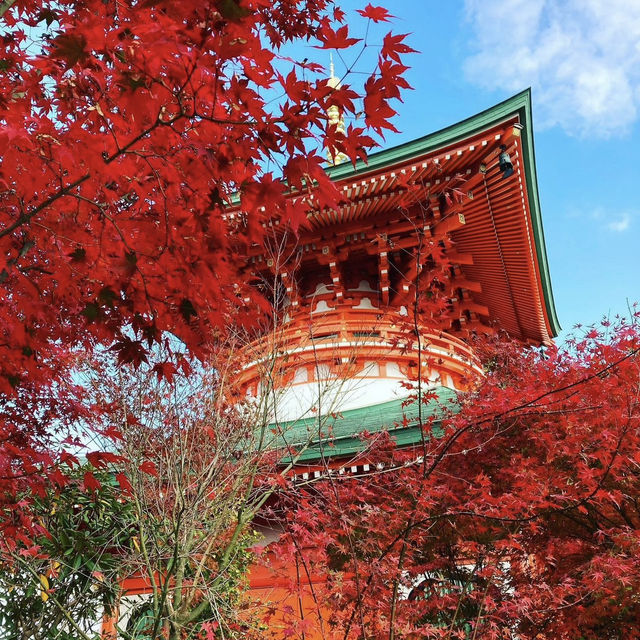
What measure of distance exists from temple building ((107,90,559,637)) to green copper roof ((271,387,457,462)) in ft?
0.09

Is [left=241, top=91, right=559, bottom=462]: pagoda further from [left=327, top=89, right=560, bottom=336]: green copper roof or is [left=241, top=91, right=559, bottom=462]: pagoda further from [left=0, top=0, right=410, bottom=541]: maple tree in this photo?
[left=0, top=0, right=410, bottom=541]: maple tree

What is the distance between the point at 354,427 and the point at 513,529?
3.24m

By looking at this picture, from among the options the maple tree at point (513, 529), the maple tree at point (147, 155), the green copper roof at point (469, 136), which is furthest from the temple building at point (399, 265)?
the maple tree at point (147, 155)

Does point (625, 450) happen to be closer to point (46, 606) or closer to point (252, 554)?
point (252, 554)

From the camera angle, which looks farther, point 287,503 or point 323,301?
point 323,301

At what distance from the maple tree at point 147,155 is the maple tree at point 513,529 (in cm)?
153

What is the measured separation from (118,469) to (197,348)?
330 cm

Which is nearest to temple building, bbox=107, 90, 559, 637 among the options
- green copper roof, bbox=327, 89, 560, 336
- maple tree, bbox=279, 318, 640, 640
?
green copper roof, bbox=327, 89, 560, 336

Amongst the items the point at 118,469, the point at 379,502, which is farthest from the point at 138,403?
the point at 379,502

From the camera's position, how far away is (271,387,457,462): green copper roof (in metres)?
5.39

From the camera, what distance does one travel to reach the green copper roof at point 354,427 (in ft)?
17.7

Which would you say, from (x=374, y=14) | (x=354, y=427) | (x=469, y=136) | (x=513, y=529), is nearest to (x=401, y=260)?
(x=469, y=136)

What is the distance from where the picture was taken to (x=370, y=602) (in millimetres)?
3430

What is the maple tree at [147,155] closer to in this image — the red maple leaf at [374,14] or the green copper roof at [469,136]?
the red maple leaf at [374,14]
